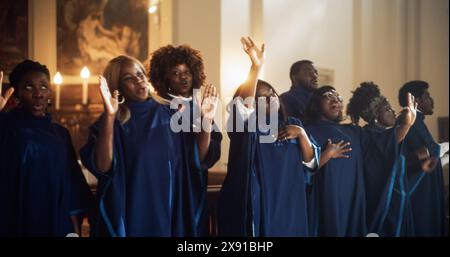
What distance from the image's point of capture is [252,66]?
12.3ft

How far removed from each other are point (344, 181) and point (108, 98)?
1625 millimetres

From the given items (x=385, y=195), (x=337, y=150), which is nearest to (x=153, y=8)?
(x=337, y=150)

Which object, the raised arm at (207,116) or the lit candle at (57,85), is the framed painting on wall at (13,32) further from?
the raised arm at (207,116)

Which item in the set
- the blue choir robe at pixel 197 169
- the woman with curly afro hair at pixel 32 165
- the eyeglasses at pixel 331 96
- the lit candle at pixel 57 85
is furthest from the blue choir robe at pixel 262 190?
the lit candle at pixel 57 85

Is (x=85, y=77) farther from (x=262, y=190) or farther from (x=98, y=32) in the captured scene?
(x=262, y=190)

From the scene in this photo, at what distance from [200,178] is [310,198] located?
0.79m

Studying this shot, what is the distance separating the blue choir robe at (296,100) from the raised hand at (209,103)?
0.56 metres

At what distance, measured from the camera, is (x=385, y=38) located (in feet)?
14.7

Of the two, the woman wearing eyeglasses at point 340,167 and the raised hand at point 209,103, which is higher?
the raised hand at point 209,103

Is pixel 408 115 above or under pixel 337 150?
above

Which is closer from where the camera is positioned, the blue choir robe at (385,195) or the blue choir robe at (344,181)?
the blue choir robe at (344,181)

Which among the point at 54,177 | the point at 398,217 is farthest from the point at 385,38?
the point at 54,177

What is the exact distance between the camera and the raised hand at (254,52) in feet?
12.3
